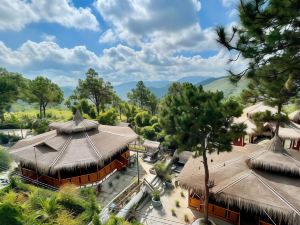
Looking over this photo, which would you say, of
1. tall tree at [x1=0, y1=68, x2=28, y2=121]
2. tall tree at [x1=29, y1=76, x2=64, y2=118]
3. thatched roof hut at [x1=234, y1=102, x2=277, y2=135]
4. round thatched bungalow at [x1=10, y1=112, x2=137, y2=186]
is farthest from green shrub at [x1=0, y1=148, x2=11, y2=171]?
thatched roof hut at [x1=234, y1=102, x2=277, y2=135]

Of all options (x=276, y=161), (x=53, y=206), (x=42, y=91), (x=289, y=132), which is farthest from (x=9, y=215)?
(x=42, y=91)

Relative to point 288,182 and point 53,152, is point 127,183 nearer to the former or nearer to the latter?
point 53,152

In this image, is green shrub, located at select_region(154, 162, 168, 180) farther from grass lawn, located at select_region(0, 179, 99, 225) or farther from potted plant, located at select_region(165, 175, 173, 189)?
grass lawn, located at select_region(0, 179, 99, 225)

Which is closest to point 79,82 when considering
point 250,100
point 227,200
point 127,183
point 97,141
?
point 97,141

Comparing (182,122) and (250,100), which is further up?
(250,100)

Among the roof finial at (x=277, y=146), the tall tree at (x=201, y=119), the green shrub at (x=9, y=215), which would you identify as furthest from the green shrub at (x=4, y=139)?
the roof finial at (x=277, y=146)

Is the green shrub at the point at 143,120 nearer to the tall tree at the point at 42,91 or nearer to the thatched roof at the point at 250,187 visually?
the tall tree at the point at 42,91

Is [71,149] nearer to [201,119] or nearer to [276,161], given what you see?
[201,119]
